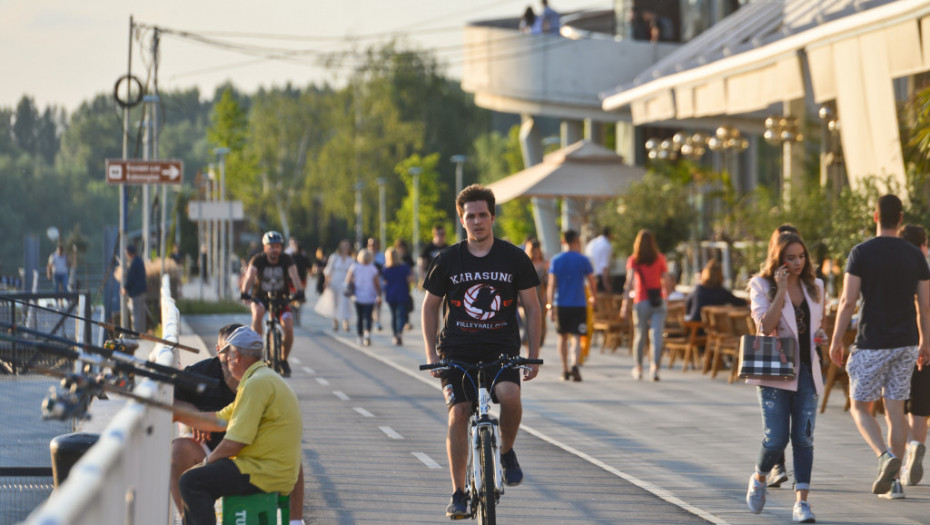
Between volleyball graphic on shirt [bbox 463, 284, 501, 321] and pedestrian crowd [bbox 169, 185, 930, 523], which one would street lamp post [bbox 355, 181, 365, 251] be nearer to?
pedestrian crowd [bbox 169, 185, 930, 523]

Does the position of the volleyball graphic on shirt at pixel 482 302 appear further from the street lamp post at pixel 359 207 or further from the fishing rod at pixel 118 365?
the street lamp post at pixel 359 207

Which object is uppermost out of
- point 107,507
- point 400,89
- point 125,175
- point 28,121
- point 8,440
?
point 400,89

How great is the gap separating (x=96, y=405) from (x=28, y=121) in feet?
124

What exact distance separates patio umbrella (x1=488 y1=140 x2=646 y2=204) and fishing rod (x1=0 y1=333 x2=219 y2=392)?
63.2ft

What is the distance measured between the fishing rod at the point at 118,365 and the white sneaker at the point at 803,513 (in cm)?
371

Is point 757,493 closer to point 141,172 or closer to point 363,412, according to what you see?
point 363,412

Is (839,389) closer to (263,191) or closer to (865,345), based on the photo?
(865,345)

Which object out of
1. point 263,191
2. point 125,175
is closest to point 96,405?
point 125,175

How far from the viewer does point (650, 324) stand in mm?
16734

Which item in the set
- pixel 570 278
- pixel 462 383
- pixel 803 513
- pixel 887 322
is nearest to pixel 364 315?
pixel 570 278

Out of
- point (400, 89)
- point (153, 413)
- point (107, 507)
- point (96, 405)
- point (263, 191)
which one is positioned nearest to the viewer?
point (107, 507)

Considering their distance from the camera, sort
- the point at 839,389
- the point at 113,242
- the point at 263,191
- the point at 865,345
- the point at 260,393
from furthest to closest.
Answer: the point at 263,191, the point at 113,242, the point at 839,389, the point at 865,345, the point at 260,393

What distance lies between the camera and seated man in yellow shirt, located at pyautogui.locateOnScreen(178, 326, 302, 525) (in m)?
6.38

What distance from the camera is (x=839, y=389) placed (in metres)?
15.6
